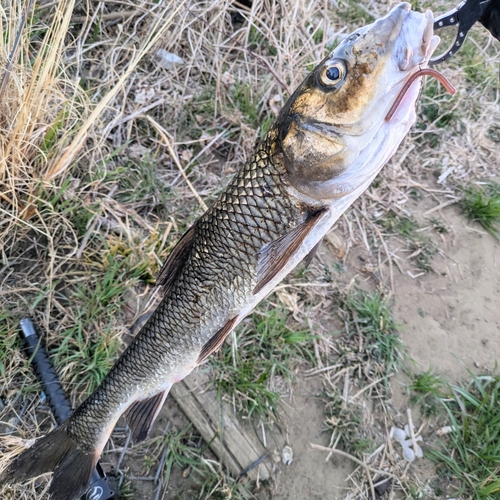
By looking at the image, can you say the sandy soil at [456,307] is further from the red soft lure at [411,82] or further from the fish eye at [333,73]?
the fish eye at [333,73]

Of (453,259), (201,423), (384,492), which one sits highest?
(453,259)

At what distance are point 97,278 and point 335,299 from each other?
153 centimetres

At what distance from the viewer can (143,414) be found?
1.87 m

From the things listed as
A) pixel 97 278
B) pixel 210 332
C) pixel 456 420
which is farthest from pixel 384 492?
pixel 97 278

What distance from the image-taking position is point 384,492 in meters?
2.26

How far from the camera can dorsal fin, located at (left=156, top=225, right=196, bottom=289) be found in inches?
67.9

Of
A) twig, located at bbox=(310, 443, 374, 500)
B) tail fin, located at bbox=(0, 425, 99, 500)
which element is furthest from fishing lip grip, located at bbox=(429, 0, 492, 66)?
tail fin, located at bbox=(0, 425, 99, 500)

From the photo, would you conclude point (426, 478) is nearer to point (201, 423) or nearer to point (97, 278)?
point (201, 423)

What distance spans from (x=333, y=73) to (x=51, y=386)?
2.04 m

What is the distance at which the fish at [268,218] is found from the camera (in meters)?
1.34

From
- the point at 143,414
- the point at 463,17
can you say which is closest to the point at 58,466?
the point at 143,414

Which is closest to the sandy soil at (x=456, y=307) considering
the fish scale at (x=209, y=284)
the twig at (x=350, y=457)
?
the twig at (x=350, y=457)

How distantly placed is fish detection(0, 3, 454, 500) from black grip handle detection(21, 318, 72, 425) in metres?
0.29

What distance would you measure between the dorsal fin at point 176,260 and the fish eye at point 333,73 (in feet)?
2.45
